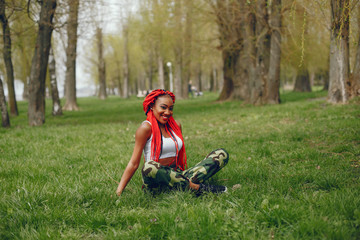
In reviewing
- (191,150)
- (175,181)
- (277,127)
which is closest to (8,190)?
(175,181)

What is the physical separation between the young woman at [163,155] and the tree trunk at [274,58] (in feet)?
38.7

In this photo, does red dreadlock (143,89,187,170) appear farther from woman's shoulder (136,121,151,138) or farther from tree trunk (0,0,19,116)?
tree trunk (0,0,19,116)

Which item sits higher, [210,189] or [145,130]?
[145,130]

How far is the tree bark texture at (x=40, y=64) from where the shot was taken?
35.3ft

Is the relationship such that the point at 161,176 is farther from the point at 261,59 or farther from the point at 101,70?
the point at 101,70

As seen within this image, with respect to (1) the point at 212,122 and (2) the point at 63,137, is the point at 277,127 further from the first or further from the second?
(2) the point at 63,137

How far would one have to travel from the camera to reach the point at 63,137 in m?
8.11

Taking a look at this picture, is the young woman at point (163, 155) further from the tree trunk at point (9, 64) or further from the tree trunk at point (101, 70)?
the tree trunk at point (101, 70)

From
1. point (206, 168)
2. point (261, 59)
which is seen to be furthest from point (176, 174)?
point (261, 59)

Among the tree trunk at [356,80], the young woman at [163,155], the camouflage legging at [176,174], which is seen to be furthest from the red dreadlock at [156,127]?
the tree trunk at [356,80]

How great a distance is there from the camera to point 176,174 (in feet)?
10.8

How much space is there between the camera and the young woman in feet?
10.9

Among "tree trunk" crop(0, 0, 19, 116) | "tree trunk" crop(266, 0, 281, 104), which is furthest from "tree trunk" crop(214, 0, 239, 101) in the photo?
"tree trunk" crop(0, 0, 19, 116)

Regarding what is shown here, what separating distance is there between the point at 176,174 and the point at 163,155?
0.36 meters
